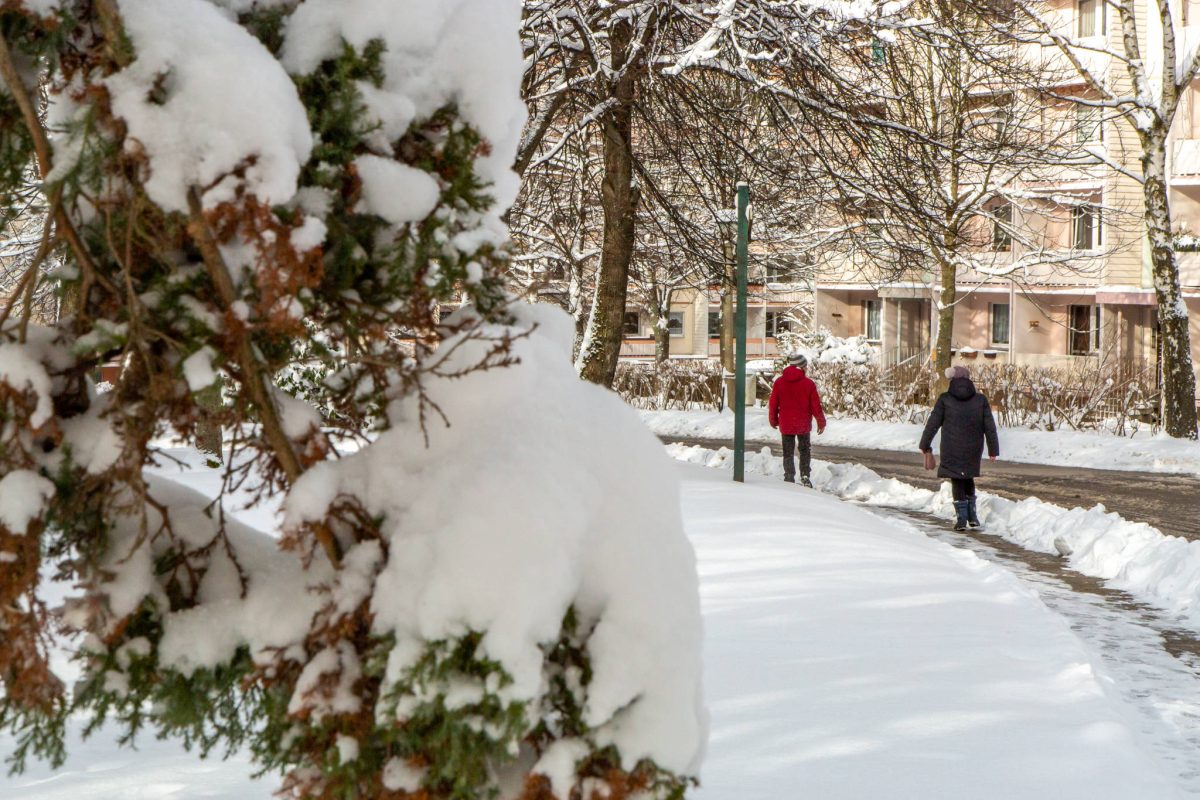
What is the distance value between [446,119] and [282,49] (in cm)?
32

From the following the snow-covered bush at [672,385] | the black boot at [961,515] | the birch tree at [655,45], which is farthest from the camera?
the snow-covered bush at [672,385]

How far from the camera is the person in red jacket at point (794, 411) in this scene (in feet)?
46.9

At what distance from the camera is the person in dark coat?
11703 mm

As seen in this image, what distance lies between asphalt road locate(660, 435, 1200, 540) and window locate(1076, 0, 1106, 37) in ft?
67.1

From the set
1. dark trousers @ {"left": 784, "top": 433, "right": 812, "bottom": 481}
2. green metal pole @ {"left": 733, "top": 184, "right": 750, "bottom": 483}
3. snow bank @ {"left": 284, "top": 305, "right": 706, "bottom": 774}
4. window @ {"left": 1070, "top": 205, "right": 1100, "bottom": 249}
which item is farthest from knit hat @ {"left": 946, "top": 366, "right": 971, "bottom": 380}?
window @ {"left": 1070, "top": 205, "right": 1100, "bottom": 249}

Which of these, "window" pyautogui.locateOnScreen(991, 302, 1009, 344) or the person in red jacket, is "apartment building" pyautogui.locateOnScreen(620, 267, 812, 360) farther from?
the person in red jacket

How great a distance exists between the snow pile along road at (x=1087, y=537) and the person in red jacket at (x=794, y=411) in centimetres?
75

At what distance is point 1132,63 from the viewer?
19.0 meters

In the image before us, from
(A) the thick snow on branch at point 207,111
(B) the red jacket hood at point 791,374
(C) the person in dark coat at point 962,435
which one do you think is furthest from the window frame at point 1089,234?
(A) the thick snow on branch at point 207,111

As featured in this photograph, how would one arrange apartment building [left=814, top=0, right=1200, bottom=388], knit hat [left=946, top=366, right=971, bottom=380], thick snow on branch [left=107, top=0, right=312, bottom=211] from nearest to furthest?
thick snow on branch [left=107, top=0, right=312, bottom=211], knit hat [left=946, top=366, right=971, bottom=380], apartment building [left=814, top=0, right=1200, bottom=388]

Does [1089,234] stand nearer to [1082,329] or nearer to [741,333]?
[1082,329]

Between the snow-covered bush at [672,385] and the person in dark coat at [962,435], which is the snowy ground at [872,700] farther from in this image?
the snow-covered bush at [672,385]

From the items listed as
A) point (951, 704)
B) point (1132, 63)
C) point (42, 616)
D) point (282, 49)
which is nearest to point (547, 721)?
point (42, 616)

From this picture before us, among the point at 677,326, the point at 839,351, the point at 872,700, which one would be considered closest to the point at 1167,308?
the point at 839,351
